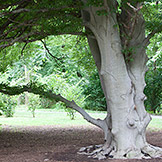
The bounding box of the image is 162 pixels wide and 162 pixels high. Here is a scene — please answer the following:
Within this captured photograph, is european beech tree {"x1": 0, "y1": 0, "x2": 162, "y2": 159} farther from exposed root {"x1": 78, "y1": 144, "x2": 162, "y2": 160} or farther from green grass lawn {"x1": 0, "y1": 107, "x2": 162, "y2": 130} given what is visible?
green grass lawn {"x1": 0, "y1": 107, "x2": 162, "y2": 130}

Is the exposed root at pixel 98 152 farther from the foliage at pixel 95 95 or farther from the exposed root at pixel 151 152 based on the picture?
the foliage at pixel 95 95

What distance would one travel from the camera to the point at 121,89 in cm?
533

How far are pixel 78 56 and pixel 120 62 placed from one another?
5772mm

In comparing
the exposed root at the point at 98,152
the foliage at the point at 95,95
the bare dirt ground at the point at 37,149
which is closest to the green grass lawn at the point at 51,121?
the bare dirt ground at the point at 37,149

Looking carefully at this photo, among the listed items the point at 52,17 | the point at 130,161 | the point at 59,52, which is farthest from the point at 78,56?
the point at 59,52

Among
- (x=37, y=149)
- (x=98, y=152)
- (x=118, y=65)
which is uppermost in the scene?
(x=118, y=65)

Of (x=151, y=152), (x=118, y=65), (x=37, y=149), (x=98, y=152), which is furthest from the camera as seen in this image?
(x=37, y=149)

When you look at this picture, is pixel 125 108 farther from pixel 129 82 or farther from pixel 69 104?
pixel 69 104

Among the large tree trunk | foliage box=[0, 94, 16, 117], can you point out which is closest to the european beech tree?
the large tree trunk

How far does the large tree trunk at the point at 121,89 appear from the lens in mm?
5246

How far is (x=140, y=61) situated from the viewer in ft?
18.8

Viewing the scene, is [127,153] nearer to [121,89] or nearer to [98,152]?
[98,152]

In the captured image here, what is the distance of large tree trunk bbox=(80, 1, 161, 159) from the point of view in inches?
207

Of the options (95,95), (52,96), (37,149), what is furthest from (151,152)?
(95,95)
